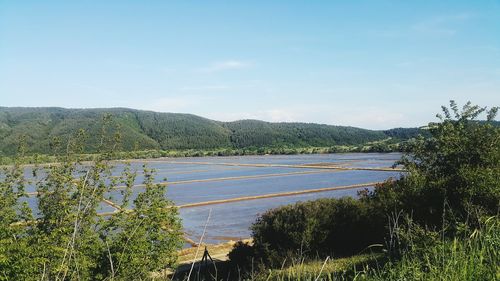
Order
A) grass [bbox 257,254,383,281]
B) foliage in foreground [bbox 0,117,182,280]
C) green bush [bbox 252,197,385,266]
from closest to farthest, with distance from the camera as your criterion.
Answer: grass [bbox 257,254,383,281] < foliage in foreground [bbox 0,117,182,280] < green bush [bbox 252,197,385,266]

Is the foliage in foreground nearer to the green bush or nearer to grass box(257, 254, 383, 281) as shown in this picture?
the green bush

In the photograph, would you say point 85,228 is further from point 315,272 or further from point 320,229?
point 315,272

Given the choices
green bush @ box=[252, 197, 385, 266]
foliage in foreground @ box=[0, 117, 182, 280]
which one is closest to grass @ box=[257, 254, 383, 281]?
foliage in foreground @ box=[0, 117, 182, 280]

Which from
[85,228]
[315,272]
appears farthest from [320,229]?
[315,272]

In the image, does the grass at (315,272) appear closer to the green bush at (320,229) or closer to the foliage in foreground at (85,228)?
the foliage in foreground at (85,228)

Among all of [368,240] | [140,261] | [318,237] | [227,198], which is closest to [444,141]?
[368,240]

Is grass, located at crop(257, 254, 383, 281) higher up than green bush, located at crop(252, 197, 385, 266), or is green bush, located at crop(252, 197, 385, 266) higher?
grass, located at crop(257, 254, 383, 281)

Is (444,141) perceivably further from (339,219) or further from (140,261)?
(140,261)

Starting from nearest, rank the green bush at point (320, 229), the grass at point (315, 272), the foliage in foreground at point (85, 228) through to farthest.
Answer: the grass at point (315, 272) → the foliage in foreground at point (85, 228) → the green bush at point (320, 229)

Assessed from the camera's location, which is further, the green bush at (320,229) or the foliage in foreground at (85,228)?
the green bush at (320,229)

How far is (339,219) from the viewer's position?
2511cm

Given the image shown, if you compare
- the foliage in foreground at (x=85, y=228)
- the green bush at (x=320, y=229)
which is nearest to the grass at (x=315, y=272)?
the foliage in foreground at (x=85, y=228)

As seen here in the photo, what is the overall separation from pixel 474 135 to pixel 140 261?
18065 mm

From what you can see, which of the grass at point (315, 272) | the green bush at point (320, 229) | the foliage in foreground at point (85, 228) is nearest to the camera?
the grass at point (315, 272)
